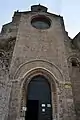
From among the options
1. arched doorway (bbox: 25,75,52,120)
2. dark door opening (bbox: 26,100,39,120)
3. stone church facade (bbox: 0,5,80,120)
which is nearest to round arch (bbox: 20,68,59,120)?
stone church facade (bbox: 0,5,80,120)

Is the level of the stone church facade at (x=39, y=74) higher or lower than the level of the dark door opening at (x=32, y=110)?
higher

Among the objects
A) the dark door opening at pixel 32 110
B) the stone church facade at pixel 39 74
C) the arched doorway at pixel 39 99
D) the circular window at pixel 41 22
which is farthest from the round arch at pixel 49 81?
the circular window at pixel 41 22

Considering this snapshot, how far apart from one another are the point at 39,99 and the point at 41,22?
6.97 m

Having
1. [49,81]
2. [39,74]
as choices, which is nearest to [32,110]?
[49,81]

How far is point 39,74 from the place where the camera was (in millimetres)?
9734

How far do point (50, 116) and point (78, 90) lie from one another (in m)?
2.53

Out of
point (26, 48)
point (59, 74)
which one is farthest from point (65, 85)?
point (26, 48)

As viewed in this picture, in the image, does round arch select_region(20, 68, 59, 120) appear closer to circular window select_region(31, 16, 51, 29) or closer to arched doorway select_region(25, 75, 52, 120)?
arched doorway select_region(25, 75, 52, 120)

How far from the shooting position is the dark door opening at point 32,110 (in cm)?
844

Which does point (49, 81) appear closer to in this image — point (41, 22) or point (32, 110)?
point (32, 110)

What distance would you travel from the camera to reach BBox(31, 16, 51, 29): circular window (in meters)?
12.9

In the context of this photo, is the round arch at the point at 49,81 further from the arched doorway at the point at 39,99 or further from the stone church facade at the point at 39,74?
the arched doorway at the point at 39,99

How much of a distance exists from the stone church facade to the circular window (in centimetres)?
9

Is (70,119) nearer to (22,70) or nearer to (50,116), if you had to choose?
(50,116)
